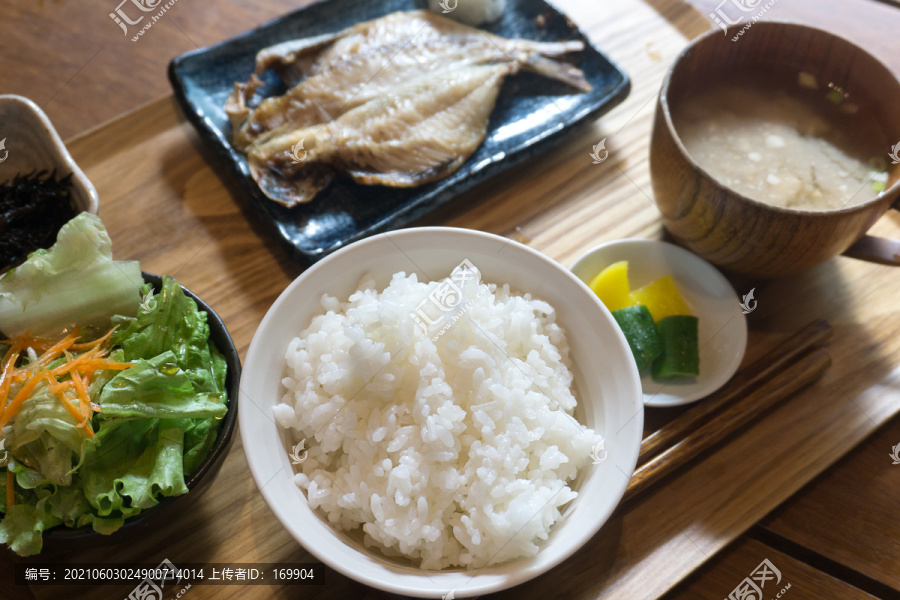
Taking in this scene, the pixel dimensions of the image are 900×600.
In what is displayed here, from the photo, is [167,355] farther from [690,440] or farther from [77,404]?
[690,440]

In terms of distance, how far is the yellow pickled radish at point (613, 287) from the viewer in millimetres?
1873

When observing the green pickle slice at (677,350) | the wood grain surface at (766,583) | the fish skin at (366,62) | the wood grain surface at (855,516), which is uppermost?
the fish skin at (366,62)

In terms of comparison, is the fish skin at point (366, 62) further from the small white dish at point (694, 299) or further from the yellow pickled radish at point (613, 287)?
the yellow pickled radish at point (613, 287)

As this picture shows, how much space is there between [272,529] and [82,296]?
767 mm

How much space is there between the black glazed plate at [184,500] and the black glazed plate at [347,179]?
0.47 m

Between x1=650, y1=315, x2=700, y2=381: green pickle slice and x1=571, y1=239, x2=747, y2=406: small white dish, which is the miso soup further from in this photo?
x1=650, y1=315, x2=700, y2=381: green pickle slice

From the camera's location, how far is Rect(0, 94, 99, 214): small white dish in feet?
6.17

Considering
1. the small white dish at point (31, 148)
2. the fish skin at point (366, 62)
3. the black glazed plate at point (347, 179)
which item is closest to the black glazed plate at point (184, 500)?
the black glazed plate at point (347, 179)

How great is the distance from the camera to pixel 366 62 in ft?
7.86

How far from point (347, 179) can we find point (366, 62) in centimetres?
51

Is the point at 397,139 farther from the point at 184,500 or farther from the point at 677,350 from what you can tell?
the point at 184,500

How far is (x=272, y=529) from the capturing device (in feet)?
5.34

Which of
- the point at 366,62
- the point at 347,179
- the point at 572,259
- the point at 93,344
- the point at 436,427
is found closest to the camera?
the point at 436,427

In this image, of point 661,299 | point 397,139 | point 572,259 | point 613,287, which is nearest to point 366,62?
point 397,139
